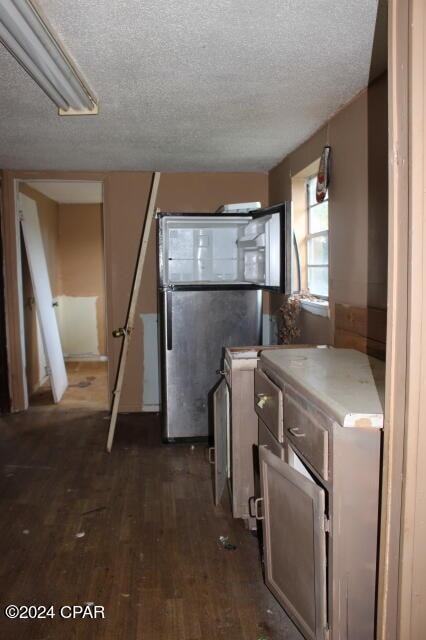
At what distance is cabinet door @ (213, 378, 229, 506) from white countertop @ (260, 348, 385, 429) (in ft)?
1.38

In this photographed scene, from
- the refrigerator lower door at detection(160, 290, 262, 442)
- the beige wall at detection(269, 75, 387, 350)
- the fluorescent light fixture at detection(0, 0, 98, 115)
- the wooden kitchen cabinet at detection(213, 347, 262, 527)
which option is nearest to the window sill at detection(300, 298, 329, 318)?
the beige wall at detection(269, 75, 387, 350)

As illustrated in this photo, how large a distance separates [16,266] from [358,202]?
3.08 m

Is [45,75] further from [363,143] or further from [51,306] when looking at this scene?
[51,306]

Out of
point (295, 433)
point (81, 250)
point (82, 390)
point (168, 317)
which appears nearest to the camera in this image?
point (295, 433)

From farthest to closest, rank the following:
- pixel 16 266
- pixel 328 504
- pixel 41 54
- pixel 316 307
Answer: pixel 16 266, pixel 316 307, pixel 41 54, pixel 328 504

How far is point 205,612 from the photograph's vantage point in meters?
1.90

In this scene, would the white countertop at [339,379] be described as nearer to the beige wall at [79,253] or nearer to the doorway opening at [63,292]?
the doorway opening at [63,292]

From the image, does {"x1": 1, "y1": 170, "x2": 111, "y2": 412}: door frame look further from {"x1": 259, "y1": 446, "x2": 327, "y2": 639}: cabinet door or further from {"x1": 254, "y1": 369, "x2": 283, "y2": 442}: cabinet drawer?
{"x1": 259, "y1": 446, "x2": 327, "y2": 639}: cabinet door

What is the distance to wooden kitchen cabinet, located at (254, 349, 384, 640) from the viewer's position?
1.38 m

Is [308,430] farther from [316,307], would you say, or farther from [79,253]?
[79,253]

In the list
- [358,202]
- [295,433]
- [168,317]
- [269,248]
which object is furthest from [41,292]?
[295,433]

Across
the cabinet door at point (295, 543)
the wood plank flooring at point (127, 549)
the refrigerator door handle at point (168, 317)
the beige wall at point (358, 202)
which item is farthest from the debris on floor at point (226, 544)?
the refrigerator door handle at point (168, 317)

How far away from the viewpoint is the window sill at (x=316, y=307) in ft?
9.98

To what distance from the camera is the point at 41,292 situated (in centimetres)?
494
